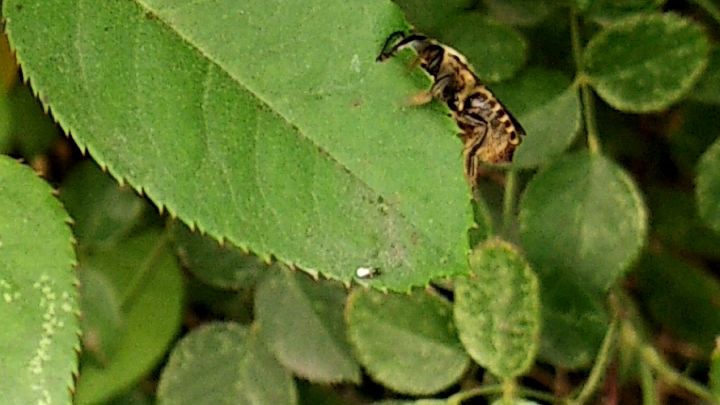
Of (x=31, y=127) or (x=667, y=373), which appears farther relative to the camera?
(x=31, y=127)

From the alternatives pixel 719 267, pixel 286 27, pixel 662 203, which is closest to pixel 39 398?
pixel 286 27

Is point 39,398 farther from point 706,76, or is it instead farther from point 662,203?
Answer: point 662,203

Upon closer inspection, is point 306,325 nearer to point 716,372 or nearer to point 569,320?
point 569,320

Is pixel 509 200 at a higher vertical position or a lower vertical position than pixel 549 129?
lower

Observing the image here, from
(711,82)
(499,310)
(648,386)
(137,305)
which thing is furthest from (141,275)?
(711,82)

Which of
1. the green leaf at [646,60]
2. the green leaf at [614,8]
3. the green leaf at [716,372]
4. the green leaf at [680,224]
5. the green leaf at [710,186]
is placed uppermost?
the green leaf at [614,8]

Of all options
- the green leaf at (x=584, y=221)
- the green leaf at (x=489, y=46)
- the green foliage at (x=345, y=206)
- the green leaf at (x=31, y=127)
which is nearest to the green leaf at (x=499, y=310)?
the green foliage at (x=345, y=206)

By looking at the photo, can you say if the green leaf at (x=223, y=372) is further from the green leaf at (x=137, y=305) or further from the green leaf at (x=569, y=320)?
the green leaf at (x=569, y=320)
